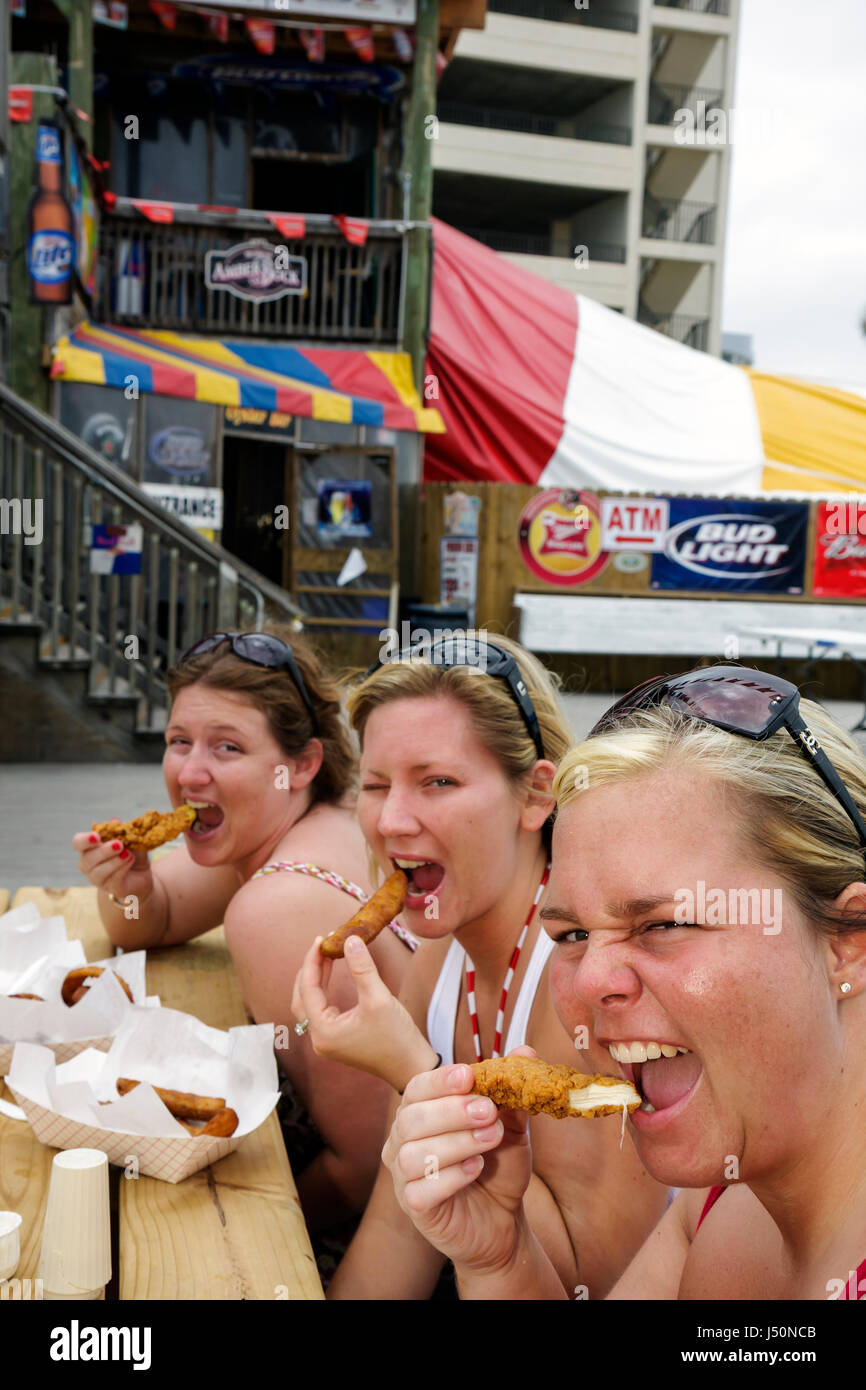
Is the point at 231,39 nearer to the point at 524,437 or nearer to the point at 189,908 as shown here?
the point at 524,437

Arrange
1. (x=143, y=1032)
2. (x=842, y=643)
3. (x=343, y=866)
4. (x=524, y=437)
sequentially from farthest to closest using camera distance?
(x=524, y=437), (x=842, y=643), (x=343, y=866), (x=143, y=1032)

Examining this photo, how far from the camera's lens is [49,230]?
39.5 feet

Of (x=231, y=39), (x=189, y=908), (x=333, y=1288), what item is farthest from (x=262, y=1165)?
(x=231, y=39)

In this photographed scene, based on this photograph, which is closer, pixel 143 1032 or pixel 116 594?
pixel 143 1032

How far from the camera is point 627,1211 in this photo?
2.02m

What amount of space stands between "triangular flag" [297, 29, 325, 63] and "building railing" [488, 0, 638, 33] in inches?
983

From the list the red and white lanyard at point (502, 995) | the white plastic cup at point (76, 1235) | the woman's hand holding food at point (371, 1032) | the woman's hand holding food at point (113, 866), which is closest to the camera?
the white plastic cup at point (76, 1235)

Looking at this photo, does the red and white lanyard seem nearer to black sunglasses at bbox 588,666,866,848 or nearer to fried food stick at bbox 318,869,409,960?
fried food stick at bbox 318,869,409,960

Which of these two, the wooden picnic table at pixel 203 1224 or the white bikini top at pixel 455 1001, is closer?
the wooden picnic table at pixel 203 1224

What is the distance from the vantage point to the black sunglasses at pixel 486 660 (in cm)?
252

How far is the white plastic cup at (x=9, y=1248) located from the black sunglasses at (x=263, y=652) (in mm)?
1688

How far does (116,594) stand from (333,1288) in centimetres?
831

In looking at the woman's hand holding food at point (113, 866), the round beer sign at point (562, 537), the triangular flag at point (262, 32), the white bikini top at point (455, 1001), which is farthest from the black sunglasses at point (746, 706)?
the round beer sign at point (562, 537)

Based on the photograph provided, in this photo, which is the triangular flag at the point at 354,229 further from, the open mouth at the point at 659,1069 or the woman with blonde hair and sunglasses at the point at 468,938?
the open mouth at the point at 659,1069
